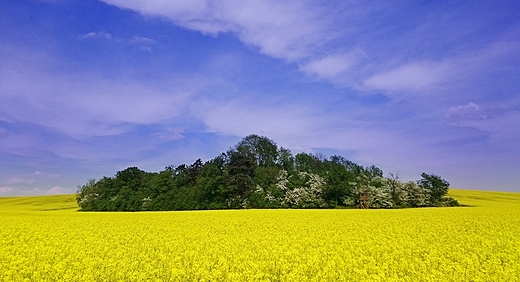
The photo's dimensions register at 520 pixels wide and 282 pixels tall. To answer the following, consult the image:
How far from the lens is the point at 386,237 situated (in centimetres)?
1564

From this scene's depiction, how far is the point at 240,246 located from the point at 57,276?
234 inches

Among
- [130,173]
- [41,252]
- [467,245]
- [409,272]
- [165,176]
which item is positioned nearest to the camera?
[409,272]

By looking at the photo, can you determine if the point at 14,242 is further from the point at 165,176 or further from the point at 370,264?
the point at 165,176

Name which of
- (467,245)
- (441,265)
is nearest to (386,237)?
(467,245)

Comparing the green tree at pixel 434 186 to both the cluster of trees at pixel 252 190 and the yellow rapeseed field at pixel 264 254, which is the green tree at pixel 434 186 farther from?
the yellow rapeseed field at pixel 264 254

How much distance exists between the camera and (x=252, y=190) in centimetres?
5625

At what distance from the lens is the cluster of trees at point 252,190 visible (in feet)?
180

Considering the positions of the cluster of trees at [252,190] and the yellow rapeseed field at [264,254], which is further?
the cluster of trees at [252,190]

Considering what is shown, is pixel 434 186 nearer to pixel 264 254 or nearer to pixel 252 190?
pixel 252 190

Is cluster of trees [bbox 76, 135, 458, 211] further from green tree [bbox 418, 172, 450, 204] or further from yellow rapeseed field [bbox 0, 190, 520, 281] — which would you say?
yellow rapeseed field [bbox 0, 190, 520, 281]

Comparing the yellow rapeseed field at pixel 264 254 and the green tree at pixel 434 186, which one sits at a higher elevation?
the green tree at pixel 434 186

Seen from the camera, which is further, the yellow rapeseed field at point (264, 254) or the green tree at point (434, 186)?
the green tree at point (434, 186)

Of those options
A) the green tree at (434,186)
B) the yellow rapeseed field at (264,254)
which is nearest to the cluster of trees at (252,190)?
the green tree at (434,186)

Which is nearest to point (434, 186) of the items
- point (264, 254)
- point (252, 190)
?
point (252, 190)
